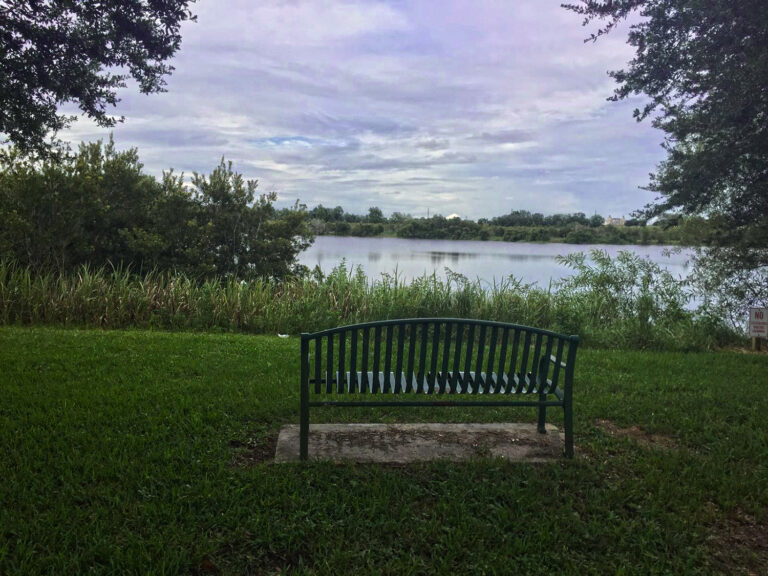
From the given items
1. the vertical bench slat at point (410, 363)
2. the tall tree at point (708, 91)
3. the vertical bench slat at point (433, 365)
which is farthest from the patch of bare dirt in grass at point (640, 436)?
the tall tree at point (708, 91)

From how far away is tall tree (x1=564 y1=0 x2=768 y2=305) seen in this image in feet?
18.1

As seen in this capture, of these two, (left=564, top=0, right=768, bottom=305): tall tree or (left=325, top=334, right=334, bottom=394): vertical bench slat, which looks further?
(left=564, top=0, right=768, bottom=305): tall tree

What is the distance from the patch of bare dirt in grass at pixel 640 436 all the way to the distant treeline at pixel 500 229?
282 inches

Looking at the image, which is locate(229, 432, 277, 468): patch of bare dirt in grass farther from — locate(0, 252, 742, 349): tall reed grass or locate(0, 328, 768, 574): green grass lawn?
locate(0, 252, 742, 349): tall reed grass

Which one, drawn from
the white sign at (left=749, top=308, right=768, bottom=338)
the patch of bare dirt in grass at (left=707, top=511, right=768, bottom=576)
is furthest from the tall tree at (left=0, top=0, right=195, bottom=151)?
the white sign at (left=749, top=308, right=768, bottom=338)

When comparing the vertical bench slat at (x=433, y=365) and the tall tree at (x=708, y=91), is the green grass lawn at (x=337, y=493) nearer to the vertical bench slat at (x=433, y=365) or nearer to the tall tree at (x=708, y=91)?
the vertical bench slat at (x=433, y=365)

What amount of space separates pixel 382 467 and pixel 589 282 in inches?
322

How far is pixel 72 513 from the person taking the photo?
9.14 feet

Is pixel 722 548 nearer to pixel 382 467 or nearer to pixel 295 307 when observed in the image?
pixel 382 467

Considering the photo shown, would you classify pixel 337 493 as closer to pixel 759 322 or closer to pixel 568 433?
pixel 568 433

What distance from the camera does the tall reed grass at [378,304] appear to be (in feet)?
28.6

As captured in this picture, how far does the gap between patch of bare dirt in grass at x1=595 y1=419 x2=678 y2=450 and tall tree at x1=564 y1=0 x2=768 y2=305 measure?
3614 millimetres

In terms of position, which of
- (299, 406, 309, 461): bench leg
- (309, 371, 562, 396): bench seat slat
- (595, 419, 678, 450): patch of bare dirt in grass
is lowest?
(595, 419, 678, 450): patch of bare dirt in grass

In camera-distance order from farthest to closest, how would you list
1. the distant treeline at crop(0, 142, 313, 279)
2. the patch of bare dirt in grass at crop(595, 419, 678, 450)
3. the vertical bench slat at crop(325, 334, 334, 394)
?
1. the distant treeline at crop(0, 142, 313, 279)
2. the patch of bare dirt in grass at crop(595, 419, 678, 450)
3. the vertical bench slat at crop(325, 334, 334, 394)
